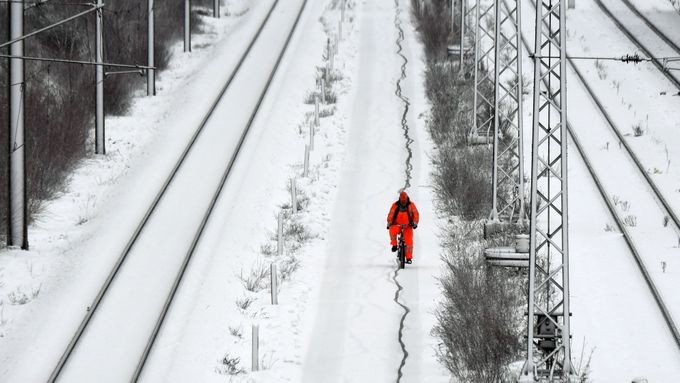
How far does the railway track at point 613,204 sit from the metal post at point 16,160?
37.8ft

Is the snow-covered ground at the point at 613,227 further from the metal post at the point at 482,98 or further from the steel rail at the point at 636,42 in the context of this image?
the metal post at the point at 482,98

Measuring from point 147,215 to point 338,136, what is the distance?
950 centimetres

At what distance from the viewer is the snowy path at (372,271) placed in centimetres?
1888

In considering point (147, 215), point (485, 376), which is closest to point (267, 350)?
point (485, 376)

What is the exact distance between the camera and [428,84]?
3944 centimetres

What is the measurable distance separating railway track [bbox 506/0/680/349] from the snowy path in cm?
371

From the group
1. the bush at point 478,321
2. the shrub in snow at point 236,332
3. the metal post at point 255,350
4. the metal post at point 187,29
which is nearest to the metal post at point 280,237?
the bush at point 478,321

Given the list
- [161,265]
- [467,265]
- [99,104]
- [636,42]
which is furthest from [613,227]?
[636,42]

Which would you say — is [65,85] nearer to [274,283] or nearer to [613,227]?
[274,283]

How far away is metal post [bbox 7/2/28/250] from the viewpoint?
956 inches

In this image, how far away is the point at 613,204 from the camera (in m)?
27.3

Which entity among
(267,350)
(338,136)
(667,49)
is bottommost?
(267,350)

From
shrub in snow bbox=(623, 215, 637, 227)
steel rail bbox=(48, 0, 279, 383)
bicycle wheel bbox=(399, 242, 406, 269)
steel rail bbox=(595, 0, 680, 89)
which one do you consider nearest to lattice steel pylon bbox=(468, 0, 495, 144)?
shrub in snow bbox=(623, 215, 637, 227)

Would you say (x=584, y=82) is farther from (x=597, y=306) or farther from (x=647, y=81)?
(x=597, y=306)
